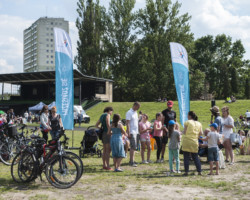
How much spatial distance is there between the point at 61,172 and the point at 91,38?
47.6 meters

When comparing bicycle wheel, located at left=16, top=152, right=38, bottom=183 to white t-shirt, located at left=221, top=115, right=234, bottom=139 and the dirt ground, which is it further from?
white t-shirt, located at left=221, top=115, right=234, bottom=139

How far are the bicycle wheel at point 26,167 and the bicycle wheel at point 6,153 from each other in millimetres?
2568

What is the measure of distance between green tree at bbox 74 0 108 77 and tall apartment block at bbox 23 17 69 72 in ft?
280

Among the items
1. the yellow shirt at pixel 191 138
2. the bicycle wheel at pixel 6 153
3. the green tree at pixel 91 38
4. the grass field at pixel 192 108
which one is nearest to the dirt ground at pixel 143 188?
the yellow shirt at pixel 191 138

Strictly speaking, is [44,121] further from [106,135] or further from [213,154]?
[213,154]

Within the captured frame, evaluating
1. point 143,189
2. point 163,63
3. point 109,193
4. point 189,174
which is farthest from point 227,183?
point 163,63

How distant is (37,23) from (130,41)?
328 feet

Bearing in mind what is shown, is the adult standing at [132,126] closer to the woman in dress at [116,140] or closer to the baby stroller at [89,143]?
the woman in dress at [116,140]

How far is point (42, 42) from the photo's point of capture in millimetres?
140875

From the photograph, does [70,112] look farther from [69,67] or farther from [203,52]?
[203,52]

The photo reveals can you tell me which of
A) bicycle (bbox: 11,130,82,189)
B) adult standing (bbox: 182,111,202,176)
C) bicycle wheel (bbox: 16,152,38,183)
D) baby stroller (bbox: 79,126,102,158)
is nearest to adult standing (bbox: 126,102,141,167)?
adult standing (bbox: 182,111,202,176)

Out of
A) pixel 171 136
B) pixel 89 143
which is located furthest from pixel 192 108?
pixel 171 136

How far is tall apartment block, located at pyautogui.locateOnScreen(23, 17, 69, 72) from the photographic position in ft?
455

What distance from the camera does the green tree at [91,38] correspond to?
170 feet
